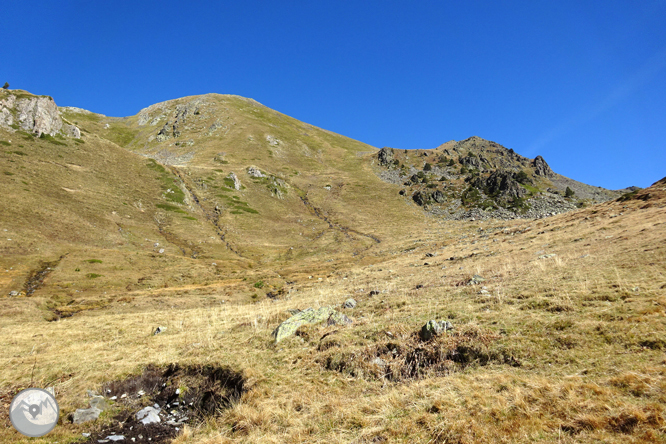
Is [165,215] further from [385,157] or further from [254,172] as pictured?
A: [385,157]

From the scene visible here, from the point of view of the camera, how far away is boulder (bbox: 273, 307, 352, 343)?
12297 millimetres

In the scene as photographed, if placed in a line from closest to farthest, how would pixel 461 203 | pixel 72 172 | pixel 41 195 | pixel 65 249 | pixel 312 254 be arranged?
pixel 65 249
pixel 41 195
pixel 312 254
pixel 72 172
pixel 461 203

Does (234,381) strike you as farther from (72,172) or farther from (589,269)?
(72,172)

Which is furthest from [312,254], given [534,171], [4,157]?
[534,171]

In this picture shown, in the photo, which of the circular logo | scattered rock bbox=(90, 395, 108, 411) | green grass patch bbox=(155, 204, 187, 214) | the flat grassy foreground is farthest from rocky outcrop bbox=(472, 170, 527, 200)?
the circular logo

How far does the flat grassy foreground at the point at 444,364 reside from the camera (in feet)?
17.8

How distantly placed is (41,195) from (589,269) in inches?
3065

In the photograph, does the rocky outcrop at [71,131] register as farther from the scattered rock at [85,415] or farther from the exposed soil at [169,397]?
the scattered rock at [85,415]

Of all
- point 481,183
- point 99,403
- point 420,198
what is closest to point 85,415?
point 99,403

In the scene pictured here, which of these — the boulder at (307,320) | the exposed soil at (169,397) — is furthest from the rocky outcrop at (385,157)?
the exposed soil at (169,397)

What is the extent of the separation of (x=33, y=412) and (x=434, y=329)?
32.3 feet

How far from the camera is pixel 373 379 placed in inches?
331

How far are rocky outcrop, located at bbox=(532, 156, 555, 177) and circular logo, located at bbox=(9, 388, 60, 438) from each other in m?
166

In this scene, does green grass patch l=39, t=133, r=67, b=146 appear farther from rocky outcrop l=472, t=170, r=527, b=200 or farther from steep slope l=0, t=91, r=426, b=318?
rocky outcrop l=472, t=170, r=527, b=200
